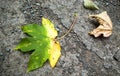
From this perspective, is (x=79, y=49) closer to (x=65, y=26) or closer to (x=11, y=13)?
(x=65, y=26)

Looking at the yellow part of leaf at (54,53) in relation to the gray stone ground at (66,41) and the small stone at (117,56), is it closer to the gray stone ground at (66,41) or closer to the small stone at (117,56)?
the gray stone ground at (66,41)

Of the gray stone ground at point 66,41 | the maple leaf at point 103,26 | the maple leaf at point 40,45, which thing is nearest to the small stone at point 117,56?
the gray stone ground at point 66,41

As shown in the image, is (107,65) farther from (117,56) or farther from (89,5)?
(89,5)

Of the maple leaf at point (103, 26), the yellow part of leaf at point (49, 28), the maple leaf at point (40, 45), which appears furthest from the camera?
the maple leaf at point (103, 26)

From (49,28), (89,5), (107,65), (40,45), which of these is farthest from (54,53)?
(89,5)

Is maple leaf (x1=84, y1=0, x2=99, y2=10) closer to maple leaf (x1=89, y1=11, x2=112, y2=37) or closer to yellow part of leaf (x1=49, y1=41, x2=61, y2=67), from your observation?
maple leaf (x1=89, y1=11, x2=112, y2=37)

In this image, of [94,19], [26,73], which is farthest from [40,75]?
[94,19]

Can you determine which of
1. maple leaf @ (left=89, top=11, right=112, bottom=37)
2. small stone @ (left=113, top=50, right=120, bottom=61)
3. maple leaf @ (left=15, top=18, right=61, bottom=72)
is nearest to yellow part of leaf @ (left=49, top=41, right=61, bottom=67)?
maple leaf @ (left=15, top=18, right=61, bottom=72)
